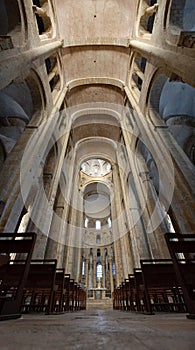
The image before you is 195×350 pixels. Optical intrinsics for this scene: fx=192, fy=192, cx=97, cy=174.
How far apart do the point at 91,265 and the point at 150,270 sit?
18380 mm

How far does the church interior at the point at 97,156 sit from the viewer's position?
2.17 metres

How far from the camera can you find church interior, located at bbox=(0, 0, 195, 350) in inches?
85.6

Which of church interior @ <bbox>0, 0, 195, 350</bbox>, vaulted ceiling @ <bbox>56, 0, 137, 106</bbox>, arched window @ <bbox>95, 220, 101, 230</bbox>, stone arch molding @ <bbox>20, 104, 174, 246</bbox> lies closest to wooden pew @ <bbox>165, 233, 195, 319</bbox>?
church interior @ <bbox>0, 0, 195, 350</bbox>

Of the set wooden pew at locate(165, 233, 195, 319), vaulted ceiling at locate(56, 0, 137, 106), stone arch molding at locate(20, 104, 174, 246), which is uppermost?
vaulted ceiling at locate(56, 0, 137, 106)

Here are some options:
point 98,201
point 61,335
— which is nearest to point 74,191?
point 98,201

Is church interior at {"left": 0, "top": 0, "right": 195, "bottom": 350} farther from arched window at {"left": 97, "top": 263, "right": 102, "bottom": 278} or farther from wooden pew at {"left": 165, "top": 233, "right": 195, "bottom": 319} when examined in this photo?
arched window at {"left": 97, "top": 263, "right": 102, "bottom": 278}

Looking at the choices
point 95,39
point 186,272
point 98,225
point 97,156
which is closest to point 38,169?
point 186,272

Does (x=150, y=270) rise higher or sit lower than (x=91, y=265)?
lower

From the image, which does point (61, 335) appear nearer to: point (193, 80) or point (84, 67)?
point (193, 80)

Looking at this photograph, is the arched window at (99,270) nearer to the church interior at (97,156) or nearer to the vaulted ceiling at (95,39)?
the church interior at (97,156)

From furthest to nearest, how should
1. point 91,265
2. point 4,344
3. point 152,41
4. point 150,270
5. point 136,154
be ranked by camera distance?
point 91,265
point 136,154
point 152,41
point 150,270
point 4,344

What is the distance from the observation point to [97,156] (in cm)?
1786

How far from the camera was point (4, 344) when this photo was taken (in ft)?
3.03

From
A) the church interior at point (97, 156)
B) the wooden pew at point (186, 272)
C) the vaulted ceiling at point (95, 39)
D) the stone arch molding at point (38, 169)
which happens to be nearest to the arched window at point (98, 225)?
the church interior at point (97, 156)
